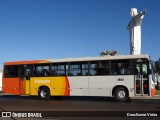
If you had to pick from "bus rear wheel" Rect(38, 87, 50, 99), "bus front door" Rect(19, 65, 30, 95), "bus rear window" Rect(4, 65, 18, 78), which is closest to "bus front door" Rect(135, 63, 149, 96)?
"bus rear wheel" Rect(38, 87, 50, 99)

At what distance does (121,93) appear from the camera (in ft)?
69.5

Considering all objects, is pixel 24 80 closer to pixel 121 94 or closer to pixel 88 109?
pixel 121 94

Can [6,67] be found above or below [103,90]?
above

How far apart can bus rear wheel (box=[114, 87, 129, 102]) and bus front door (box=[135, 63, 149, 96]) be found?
0.79 meters

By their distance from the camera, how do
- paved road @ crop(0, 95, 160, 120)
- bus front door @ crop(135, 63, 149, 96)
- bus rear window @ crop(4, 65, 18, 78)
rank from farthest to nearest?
bus rear window @ crop(4, 65, 18, 78) < bus front door @ crop(135, 63, 149, 96) < paved road @ crop(0, 95, 160, 120)

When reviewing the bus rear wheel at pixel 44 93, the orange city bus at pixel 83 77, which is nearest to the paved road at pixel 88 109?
the orange city bus at pixel 83 77

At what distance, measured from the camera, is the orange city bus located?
20.6 meters

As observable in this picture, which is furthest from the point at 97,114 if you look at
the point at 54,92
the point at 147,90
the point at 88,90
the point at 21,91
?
the point at 21,91

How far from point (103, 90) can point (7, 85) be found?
27.0 feet

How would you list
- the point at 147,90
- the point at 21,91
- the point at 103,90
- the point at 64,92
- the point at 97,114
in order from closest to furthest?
1. the point at 97,114
2. the point at 147,90
3. the point at 103,90
4. the point at 64,92
5. the point at 21,91

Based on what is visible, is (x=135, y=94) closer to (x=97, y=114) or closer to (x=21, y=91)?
(x=21, y=91)

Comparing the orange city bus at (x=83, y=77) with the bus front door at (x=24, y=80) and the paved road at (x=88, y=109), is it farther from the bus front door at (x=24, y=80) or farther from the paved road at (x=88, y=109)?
the paved road at (x=88, y=109)

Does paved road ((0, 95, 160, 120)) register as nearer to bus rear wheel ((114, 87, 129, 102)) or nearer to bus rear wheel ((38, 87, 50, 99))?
bus rear wheel ((114, 87, 129, 102))

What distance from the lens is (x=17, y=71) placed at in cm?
2561
